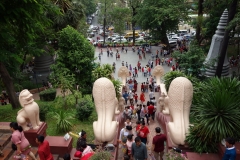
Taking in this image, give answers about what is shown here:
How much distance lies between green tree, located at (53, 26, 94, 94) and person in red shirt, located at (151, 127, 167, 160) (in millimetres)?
9883

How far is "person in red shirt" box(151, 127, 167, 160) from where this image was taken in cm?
635

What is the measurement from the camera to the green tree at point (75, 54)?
1559 cm

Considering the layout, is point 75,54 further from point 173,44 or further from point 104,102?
point 173,44

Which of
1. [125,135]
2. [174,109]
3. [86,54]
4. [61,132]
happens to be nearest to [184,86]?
[174,109]

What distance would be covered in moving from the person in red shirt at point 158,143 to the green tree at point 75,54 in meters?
9.88

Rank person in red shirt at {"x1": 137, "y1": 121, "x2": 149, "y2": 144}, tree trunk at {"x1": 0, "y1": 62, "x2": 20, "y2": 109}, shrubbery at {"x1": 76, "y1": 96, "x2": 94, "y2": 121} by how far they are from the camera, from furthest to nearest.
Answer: tree trunk at {"x1": 0, "y1": 62, "x2": 20, "y2": 109} → shrubbery at {"x1": 76, "y1": 96, "x2": 94, "y2": 121} → person in red shirt at {"x1": 137, "y1": 121, "x2": 149, "y2": 144}

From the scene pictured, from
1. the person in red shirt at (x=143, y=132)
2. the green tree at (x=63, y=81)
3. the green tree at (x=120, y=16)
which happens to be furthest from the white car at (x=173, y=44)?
the person in red shirt at (x=143, y=132)

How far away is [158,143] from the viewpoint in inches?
252

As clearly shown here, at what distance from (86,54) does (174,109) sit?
9379mm

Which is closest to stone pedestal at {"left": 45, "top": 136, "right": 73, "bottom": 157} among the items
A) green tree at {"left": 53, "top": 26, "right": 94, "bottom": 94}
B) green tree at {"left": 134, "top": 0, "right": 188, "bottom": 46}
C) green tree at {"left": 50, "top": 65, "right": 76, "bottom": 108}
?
green tree at {"left": 50, "top": 65, "right": 76, "bottom": 108}

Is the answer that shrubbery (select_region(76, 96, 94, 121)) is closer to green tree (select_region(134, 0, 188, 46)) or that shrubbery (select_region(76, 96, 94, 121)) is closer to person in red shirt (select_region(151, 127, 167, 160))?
person in red shirt (select_region(151, 127, 167, 160))

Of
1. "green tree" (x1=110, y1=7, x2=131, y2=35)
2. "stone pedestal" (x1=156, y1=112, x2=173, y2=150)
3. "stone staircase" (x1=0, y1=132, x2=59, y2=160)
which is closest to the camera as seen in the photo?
"stone staircase" (x1=0, y1=132, x2=59, y2=160)

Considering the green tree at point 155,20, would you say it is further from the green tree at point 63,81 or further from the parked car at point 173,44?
the green tree at point 63,81

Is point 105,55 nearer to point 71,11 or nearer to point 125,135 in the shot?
point 71,11
